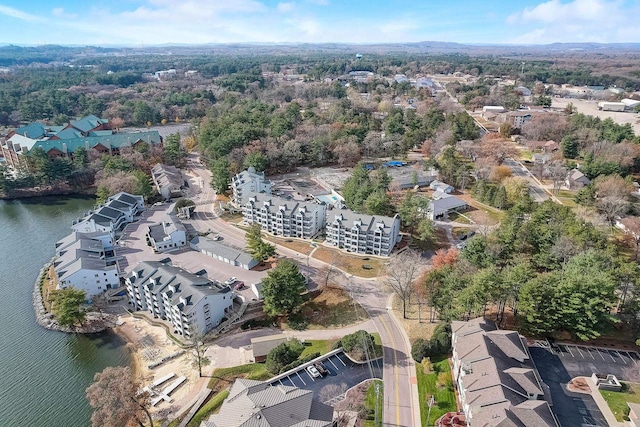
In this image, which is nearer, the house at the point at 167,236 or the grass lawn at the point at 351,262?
the grass lawn at the point at 351,262

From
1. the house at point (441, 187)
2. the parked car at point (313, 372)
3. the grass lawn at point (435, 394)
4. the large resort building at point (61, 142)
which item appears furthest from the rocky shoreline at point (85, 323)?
the house at point (441, 187)

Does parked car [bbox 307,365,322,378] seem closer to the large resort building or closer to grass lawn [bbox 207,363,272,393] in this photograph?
grass lawn [bbox 207,363,272,393]

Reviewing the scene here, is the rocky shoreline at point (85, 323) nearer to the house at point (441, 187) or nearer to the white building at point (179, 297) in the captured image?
the white building at point (179, 297)

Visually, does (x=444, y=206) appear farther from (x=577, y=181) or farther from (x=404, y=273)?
(x=577, y=181)

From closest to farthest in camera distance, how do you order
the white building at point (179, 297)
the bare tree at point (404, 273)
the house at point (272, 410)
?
the house at point (272, 410), the white building at point (179, 297), the bare tree at point (404, 273)

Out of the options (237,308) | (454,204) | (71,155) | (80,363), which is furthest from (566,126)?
(71,155)

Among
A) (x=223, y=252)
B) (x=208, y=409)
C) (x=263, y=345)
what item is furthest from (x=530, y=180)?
(x=208, y=409)
